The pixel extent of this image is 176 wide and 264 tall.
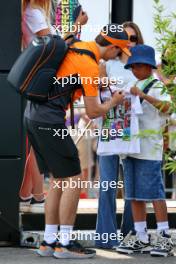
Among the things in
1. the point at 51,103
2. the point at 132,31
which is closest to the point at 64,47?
the point at 51,103

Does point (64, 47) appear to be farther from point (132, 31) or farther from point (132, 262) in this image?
point (132, 262)

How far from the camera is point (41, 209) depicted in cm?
840

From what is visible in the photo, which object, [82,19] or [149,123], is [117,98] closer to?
[149,123]

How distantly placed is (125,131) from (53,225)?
0.90 m

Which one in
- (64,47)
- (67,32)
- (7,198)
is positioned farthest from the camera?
(67,32)

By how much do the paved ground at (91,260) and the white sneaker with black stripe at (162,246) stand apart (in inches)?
2.1

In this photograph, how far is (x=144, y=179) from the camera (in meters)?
7.56

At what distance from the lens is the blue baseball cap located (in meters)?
7.45

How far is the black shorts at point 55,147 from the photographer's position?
23.7ft

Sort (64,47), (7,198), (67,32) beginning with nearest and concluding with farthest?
(64,47), (7,198), (67,32)

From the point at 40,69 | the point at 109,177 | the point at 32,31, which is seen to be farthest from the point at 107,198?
the point at 32,31

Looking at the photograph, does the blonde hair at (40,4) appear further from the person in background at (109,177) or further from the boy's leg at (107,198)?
the boy's leg at (107,198)

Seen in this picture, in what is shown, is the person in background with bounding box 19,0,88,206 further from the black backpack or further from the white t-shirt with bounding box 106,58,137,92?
the black backpack

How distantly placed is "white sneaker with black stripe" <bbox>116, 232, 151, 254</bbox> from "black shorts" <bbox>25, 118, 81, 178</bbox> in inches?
29.4
